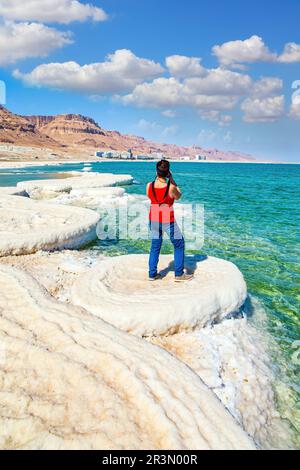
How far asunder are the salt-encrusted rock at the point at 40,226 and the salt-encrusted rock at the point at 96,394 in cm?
356

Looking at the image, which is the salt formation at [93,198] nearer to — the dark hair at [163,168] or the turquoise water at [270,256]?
the turquoise water at [270,256]

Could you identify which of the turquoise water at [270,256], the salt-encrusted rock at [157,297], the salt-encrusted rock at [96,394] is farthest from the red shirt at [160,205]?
the turquoise water at [270,256]

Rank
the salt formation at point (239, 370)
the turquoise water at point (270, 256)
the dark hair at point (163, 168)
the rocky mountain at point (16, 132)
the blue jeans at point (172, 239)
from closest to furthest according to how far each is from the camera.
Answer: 1. the salt formation at point (239, 370)
2. the turquoise water at point (270, 256)
3. the dark hair at point (163, 168)
4. the blue jeans at point (172, 239)
5. the rocky mountain at point (16, 132)

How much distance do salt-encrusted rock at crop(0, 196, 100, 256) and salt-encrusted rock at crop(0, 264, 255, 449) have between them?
356 cm

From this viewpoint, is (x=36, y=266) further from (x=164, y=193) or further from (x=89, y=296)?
(x=164, y=193)

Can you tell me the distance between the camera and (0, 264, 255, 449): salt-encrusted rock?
3.03 meters

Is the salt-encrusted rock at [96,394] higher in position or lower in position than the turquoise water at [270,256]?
higher

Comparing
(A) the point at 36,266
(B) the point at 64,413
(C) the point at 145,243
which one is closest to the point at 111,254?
(C) the point at 145,243

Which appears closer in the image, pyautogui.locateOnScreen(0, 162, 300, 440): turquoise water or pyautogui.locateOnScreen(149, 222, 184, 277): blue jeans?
pyautogui.locateOnScreen(0, 162, 300, 440): turquoise water

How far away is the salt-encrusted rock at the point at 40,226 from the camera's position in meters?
8.15

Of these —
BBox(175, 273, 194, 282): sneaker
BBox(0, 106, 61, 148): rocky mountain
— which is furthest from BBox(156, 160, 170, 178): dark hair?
BBox(0, 106, 61, 148): rocky mountain

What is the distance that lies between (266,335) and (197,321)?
53.2 inches

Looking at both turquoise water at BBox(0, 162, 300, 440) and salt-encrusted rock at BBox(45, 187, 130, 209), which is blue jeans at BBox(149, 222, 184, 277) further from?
salt-encrusted rock at BBox(45, 187, 130, 209)

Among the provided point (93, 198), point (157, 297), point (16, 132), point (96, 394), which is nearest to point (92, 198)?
point (93, 198)
